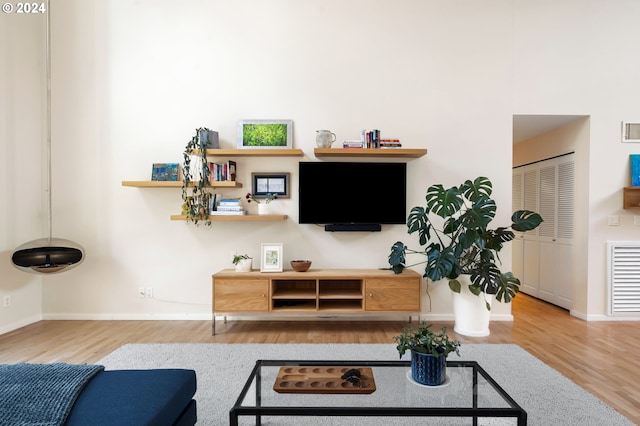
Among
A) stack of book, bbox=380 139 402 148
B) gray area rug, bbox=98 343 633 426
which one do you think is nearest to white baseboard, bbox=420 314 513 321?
gray area rug, bbox=98 343 633 426

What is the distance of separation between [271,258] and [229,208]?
67 centimetres

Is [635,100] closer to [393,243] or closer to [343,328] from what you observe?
[393,243]

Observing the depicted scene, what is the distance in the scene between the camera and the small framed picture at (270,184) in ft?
12.1

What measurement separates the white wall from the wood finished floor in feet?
0.97

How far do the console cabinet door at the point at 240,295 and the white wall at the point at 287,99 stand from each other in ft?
1.55

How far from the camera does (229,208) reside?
3506mm

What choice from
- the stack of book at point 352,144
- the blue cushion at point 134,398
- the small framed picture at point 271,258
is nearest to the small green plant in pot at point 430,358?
the blue cushion at point 134,398

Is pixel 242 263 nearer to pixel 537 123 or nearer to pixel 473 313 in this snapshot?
pixel 473 313

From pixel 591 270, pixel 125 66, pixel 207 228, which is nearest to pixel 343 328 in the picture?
pixel 207 228

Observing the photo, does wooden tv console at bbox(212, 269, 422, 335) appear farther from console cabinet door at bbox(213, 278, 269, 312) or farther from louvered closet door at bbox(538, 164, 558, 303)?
louvered closet door at bbox(538, 164, 558, 303)

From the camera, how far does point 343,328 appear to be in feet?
11.3

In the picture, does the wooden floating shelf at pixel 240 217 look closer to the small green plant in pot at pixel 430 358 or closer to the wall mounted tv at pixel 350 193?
the wall mounted tv at pixel 350 193

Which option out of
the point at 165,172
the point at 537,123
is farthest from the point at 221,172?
the point at 537,123

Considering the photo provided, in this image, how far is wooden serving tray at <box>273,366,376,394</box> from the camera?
5.02ft
